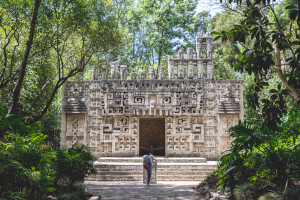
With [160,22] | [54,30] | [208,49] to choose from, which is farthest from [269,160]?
[160,22]

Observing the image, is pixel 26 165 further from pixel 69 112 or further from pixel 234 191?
pixel 69 112

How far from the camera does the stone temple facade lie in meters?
15.0

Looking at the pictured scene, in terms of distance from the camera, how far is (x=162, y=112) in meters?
15.0

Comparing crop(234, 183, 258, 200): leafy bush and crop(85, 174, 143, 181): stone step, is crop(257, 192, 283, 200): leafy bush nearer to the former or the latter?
crop(234, 183, 258, 200): leafy bush

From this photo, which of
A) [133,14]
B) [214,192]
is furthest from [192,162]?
[133,14]

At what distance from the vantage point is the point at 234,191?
21.3 ft

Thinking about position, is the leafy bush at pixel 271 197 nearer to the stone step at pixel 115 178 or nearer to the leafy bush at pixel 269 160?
the leafy bush at pixel 269 160

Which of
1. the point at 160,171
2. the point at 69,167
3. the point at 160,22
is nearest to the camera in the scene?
the point at 69,167

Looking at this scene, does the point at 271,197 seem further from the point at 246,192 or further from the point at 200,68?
the point at 200,68

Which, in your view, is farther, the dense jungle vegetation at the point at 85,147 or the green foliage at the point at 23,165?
the green foliage at the point at 23,165

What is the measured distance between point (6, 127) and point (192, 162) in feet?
31.9

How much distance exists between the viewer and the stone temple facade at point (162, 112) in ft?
49.1

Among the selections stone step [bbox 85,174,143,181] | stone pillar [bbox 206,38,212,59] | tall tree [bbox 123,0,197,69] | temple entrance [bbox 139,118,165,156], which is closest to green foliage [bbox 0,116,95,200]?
stone step [bbox 85,174,143,181]

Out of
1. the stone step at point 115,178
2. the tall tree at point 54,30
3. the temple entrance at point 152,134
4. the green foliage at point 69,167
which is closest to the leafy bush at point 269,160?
the green foliage at point 69,167
